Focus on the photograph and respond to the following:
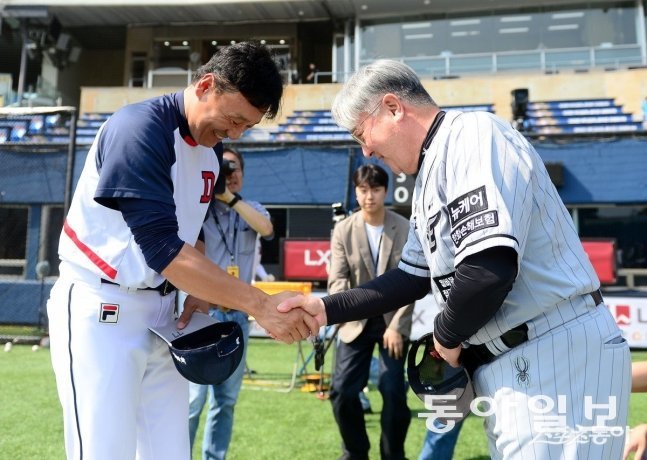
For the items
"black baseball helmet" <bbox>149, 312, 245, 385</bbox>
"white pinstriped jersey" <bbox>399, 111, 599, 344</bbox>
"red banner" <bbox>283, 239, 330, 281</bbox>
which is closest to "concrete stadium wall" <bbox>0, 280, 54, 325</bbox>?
"red banner" <bbox>283, 239, 330, 281</bbox>

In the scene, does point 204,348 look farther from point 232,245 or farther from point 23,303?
point 23,303

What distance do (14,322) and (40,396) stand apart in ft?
12.7

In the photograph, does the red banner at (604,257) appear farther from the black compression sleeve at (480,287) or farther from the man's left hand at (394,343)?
the black compression sleeve at (480,287)

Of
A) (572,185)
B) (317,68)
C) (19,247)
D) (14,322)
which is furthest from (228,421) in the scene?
(317,68)

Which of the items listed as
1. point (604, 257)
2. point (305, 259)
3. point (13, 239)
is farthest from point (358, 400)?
point (13, 239)

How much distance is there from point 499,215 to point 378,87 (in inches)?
23.4

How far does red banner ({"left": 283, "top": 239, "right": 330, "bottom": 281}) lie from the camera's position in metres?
8.99

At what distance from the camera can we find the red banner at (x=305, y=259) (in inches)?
354

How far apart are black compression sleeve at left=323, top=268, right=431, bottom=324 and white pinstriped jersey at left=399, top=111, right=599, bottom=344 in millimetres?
376

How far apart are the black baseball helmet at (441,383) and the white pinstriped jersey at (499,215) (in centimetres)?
20

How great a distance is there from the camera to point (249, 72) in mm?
1859

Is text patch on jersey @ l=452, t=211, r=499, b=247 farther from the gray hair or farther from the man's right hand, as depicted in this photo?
the man's right hand

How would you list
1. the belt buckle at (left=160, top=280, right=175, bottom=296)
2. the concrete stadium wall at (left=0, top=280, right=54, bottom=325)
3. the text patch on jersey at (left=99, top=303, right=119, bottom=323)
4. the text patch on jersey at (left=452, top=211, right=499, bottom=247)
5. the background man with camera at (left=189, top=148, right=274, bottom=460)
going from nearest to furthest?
the text patch on jersey at (left=452, top=211, right=499, bottom=247) → the text patch on jersey at (left=99, top=303, right=119, bottom=323) → the belt buckle at (left=160, top=280, right=175, bottom=296) → the background man with camera at (left=189, top=148, right=274, bottom=460) → the concrete stadium wall at (left=0, top=280, right=54, bottom=325)

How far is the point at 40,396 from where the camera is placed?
5332 millimetres
